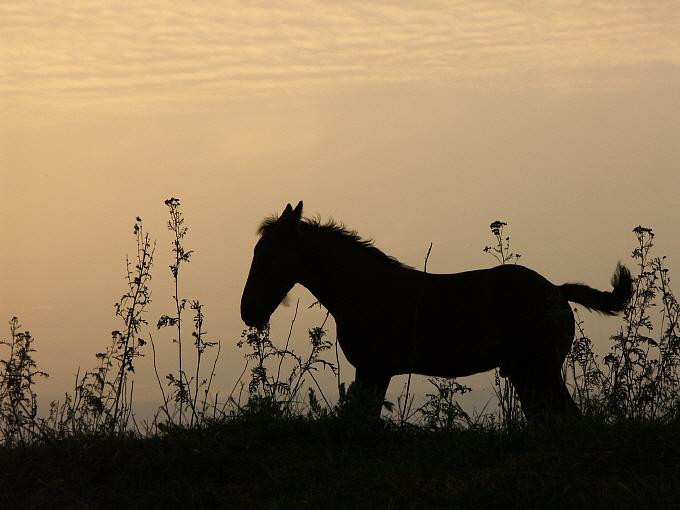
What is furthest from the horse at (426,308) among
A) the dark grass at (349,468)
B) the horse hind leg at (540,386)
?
the dark grass at (349,468)

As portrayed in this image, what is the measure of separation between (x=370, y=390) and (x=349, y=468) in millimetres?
1920

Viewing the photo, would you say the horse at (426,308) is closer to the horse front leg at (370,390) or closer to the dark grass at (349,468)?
the horse front leg at (370,390)

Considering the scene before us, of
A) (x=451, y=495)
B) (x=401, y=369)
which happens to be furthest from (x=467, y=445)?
(x=401, y=369)

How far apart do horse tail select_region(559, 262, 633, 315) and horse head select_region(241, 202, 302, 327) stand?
2747 mm

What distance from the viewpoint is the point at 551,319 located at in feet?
27.6

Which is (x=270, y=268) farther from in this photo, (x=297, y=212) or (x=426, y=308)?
(x=426, y=308)

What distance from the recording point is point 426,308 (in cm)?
862

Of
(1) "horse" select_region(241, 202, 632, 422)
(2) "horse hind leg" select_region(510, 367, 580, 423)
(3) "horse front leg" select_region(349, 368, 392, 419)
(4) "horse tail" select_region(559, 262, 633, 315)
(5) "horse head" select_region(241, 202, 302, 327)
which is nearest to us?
(3) "horse front leg" select_region(349, 368, 392, 419)

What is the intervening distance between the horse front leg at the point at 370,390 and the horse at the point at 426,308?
1 centimetres

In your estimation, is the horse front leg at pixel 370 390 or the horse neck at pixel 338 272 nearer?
the horse front leg at pixel 370 390

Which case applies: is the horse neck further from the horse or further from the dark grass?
the dark grass

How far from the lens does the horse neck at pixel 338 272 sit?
348 inches

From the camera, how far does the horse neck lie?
8.83 metres

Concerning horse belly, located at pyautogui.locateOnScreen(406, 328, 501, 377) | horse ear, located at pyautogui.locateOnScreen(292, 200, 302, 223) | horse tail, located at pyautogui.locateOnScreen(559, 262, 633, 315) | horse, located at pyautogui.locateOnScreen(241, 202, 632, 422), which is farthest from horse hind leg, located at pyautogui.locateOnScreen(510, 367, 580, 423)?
horse ear, located at pyautogui.locateOnScreen(292, 200, 302, 223)
